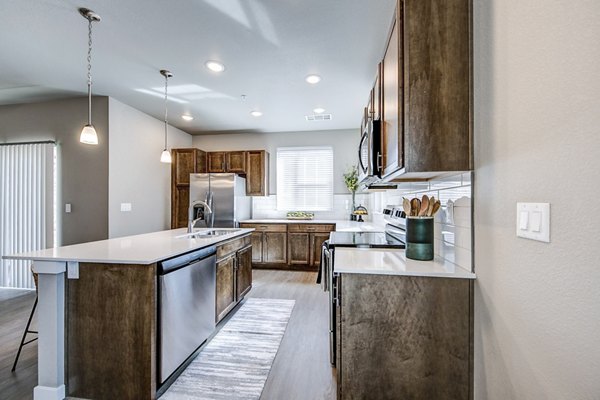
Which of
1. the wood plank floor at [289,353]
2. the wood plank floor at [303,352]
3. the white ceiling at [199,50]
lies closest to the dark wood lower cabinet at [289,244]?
the wood plank floor at [303,352]

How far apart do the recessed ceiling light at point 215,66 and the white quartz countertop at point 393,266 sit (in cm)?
227

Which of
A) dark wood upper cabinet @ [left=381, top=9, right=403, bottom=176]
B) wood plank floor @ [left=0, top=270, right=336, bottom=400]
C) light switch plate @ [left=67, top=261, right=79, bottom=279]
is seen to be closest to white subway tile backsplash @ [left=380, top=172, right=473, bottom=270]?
dark wood upper cabinet @ [left=381, top=9, right=403, bottom=176]

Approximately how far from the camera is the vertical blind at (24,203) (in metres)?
3.75

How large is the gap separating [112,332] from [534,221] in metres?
2.18

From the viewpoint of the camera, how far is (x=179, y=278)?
6.21 feet

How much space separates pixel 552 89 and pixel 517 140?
0.66 ft

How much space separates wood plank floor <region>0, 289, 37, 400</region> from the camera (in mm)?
1799

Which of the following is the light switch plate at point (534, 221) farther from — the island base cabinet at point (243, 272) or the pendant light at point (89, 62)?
the pendant light at point (89, 62)

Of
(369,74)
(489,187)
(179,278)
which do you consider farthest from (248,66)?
(489,187)

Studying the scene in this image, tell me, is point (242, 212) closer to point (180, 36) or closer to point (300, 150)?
point (300, 150)

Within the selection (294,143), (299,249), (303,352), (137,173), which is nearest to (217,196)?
(137,173)

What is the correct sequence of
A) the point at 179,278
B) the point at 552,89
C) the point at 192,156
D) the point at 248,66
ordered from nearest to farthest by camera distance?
the point at 552,89
the point at 179,278
the point at 248,66
the point at 192,156

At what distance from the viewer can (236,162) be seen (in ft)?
17.2

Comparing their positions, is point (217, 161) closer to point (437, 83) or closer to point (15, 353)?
point (15, 353)
